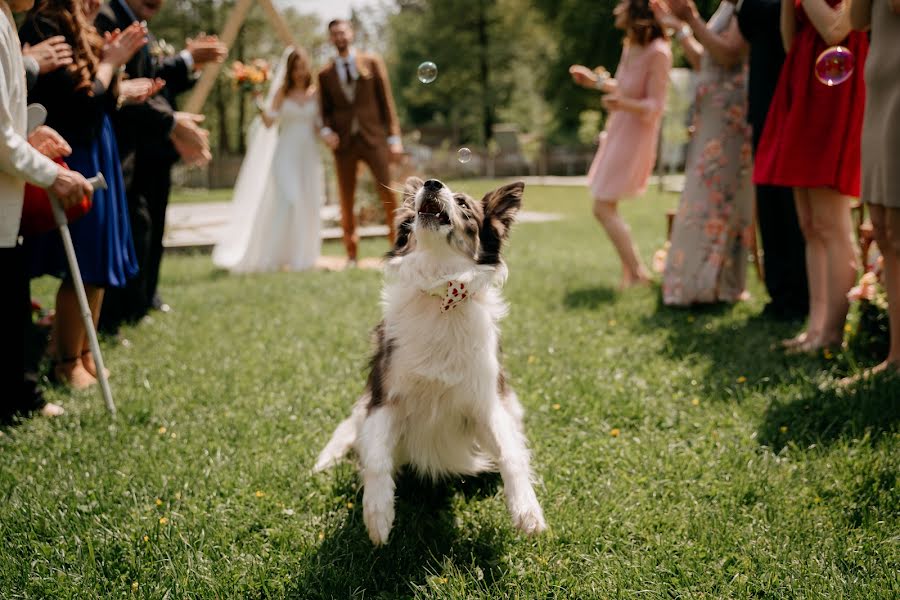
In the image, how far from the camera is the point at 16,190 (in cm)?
333

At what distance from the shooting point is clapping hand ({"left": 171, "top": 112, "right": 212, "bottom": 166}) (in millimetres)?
5502

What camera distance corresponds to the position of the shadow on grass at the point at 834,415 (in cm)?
340

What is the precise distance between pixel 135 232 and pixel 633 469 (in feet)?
13.7

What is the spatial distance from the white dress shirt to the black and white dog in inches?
68.8

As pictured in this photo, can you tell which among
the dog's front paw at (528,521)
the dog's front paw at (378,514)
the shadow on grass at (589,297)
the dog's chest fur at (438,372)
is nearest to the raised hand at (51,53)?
the dog's chest fur at (438,372)

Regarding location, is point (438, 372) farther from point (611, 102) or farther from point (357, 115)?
point (357, 115)

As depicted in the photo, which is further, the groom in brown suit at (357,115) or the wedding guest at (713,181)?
the groom in brown suit at (357,115)

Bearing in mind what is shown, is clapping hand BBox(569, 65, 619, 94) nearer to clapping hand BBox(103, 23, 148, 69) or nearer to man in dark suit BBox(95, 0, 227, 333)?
man in dark suit BBox(95, 0, 227, 333)

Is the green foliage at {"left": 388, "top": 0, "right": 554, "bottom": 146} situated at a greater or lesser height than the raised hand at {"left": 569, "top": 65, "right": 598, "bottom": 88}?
greater

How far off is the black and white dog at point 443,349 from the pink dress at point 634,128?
400 centimetres

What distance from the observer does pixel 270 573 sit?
2533 mm

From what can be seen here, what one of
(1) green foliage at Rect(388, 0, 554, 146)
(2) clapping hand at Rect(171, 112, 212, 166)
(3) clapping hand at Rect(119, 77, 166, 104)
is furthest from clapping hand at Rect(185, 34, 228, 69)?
(1) green foliage at Rect(388, 0, 554, 146)

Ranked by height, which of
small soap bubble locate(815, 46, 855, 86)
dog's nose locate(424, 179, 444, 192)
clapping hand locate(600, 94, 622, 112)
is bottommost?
dog's nose locate(424, 179, 444, 192)

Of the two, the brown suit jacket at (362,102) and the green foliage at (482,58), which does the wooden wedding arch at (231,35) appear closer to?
the brown suit jacket at (362,102)
